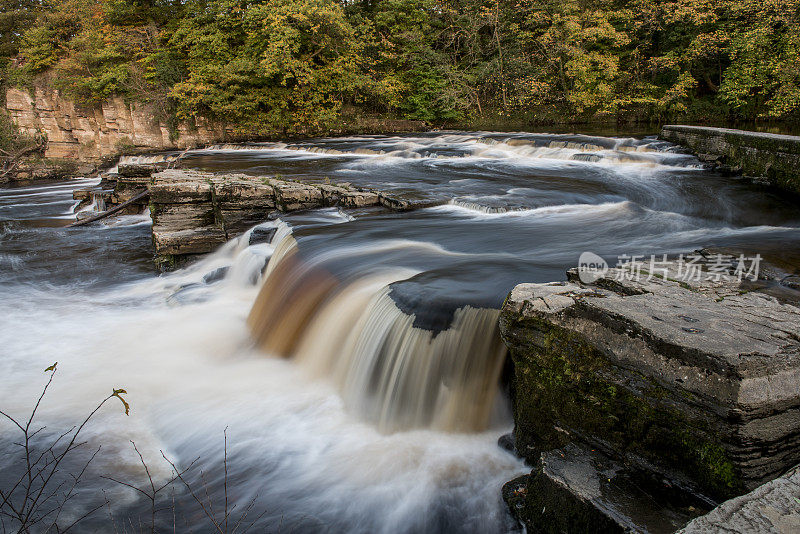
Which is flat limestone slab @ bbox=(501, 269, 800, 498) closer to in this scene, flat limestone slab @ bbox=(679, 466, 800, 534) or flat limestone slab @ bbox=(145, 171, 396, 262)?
flat limestone slab @ bbox=(679, 466, 800, 534)

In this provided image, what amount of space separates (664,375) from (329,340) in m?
2.96

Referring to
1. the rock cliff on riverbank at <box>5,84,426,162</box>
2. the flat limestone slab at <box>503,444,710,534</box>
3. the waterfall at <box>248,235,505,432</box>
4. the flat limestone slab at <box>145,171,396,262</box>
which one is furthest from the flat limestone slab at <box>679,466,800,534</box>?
the rock cliff on riverbank at <box>5,84,426,162</box>

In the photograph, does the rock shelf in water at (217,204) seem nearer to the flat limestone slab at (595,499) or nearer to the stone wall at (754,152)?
the flat limestone slab at (595,499)

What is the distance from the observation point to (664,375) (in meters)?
2.24

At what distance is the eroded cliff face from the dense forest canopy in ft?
2.17

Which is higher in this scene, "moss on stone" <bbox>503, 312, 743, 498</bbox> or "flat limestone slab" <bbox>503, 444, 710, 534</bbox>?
"moss on stone" <bbox>503, 312, 743, 498</bbox>

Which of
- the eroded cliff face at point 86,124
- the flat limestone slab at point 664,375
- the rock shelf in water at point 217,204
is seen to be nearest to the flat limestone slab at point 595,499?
the flat limestone slab at point 664,375

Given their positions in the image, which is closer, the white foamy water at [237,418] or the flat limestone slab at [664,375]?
the flat limestone slab at [664,375]

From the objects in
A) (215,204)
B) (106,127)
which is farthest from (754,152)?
(106,127)

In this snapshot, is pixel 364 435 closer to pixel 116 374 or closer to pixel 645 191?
pixel 116 374

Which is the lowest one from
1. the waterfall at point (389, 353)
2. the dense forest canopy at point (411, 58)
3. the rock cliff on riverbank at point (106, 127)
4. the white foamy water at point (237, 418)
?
the white foamy water at point (237, 418)

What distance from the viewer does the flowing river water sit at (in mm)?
3178

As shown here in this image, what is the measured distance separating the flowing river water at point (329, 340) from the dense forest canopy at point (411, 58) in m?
11.4

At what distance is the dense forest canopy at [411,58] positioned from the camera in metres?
17.7
